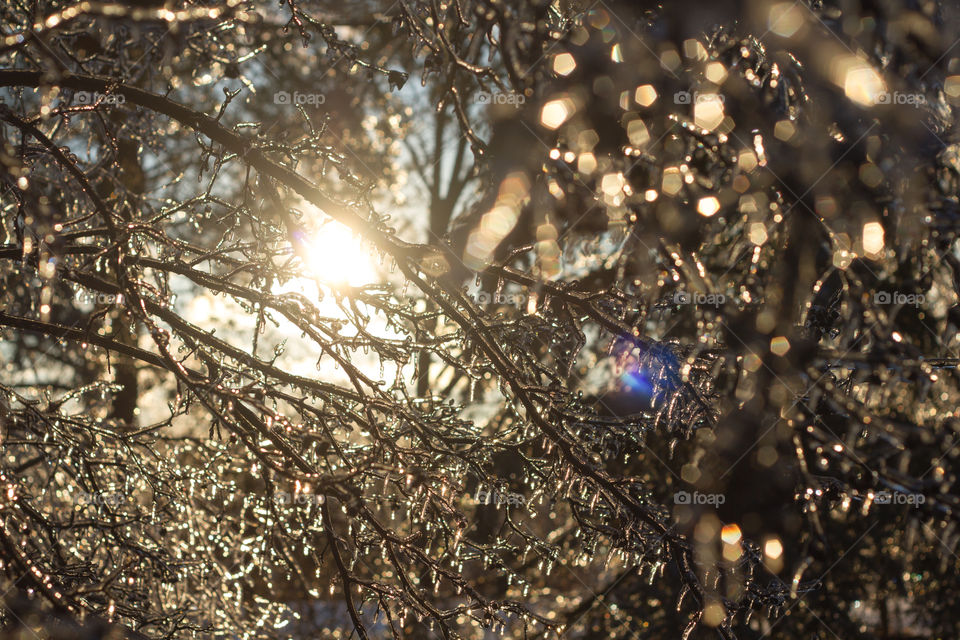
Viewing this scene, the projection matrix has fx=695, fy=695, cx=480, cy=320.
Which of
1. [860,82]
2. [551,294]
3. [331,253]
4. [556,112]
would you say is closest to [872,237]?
[860,82]

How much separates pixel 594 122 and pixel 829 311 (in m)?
1.33

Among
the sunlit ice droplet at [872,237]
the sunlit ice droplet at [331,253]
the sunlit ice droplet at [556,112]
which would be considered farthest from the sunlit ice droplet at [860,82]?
the sunlit ice droplet at [331,253]

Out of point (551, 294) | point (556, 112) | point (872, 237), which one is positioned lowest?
point (872, 237)

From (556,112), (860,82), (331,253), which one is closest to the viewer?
(860,82)

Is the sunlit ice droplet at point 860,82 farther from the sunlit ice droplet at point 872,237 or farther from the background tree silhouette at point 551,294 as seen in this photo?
the sunlit ice droplet at point 872,237

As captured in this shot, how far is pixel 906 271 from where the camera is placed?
529 centimetres

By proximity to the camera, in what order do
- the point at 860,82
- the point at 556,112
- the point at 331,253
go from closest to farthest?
the point at 860,82 < the point at 556,112 < the point at 331,253

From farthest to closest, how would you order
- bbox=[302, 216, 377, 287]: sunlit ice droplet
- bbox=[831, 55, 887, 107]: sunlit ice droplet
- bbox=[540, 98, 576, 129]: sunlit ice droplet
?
bbox=[302, 216, 377, 287]: sunlit ice droplet
bbox=[540, 98, 576, 129]: sunlit ice droplet
bbox=[831, 55, 887, 107]: sunlit ice droplet

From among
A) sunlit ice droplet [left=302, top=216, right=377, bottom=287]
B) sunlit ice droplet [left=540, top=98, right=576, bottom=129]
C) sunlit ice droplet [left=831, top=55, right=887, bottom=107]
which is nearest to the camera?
sunlit ice droplet [left=831, top=55, right=887, bottom=107]

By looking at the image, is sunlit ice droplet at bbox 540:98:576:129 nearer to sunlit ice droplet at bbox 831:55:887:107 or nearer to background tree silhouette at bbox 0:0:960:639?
background tree silhouette at bbox 0:0:960:639

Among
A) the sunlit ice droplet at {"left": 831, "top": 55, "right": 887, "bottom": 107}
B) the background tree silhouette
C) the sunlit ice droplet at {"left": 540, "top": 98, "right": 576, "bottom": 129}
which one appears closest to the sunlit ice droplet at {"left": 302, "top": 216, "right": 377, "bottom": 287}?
the background tree silhouette

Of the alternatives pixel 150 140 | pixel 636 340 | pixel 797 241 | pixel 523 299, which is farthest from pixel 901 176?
pixel 150 140

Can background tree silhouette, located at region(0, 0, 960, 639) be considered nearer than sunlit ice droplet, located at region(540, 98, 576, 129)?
Yes

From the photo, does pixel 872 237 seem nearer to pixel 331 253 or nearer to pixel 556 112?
pixel 556 112
